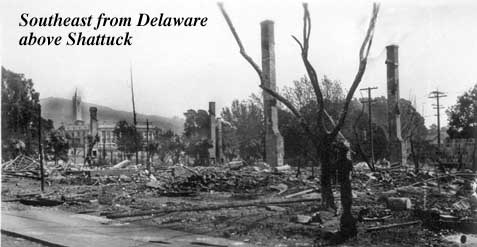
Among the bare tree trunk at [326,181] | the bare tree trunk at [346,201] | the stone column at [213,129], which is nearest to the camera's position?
the bare tree trunk at [346,201]

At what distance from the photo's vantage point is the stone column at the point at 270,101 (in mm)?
26641

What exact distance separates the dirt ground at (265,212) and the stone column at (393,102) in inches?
422

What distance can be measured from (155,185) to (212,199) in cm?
426

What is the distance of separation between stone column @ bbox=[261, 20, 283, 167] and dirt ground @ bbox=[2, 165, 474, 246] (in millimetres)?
6189

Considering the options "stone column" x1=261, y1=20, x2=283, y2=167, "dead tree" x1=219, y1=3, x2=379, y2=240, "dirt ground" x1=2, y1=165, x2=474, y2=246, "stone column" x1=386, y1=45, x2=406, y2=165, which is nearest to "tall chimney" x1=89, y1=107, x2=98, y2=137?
"stone column" x1=261, y1=20, x2=283, y2=167

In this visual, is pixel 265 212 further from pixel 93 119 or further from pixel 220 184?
pixel 93 119

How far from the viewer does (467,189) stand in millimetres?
13773

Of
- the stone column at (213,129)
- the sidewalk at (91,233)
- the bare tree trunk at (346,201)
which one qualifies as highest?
the stone column at (213,129)

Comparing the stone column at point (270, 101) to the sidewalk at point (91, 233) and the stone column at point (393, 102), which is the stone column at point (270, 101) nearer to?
the stone column at point (393, 102)

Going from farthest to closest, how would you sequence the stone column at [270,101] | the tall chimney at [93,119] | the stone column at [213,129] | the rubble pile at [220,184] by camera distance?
the tall chimney at [93,119] → the stone column at [213,129] → the stone column at [270,101] → the rubble pile at [220,184]

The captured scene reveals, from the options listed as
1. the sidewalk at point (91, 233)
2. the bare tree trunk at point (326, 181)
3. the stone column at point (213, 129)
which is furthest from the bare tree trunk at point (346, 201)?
the stone column at point (213, 129)

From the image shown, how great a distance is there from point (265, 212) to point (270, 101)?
15566 millimetres

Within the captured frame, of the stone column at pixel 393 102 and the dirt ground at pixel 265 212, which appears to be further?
the stone column at pixel 393 102

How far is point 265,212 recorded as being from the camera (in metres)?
12.0
